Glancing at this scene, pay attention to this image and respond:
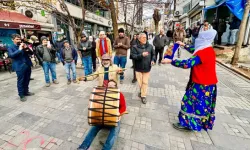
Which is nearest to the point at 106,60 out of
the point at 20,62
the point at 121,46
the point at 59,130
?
the point at 59,130

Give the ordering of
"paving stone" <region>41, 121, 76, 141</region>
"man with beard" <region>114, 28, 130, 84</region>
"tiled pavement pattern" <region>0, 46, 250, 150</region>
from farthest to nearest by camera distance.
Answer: "man with beard" <region>114, 28, 130, 84</region> → "paving stone" <region>41, 121, 76, 141</region> → "tiled pavement pattern" <region>0, 46, 250, 150</region>

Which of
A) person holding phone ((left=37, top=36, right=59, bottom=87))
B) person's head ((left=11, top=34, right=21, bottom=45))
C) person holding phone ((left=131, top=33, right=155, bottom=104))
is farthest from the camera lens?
person holding phone ((left=37, top=36, right=59, bottom=87))

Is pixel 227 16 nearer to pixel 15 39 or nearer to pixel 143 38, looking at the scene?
pixel 143 38

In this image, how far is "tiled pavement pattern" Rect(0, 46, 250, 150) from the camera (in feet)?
8.09

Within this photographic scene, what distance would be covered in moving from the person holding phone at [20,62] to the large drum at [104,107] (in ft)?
9.69

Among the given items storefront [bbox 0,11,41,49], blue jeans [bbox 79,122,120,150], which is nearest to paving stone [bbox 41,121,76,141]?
blue jeans [bbox 79,122,120,150]

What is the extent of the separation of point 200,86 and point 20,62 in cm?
458

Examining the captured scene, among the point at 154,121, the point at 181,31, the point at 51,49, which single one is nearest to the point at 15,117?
Result: the point at 51,49

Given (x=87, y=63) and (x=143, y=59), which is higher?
(x=143, y=59)

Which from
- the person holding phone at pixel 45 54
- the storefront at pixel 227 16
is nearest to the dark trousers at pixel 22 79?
the person holding phone at pixel 45 54

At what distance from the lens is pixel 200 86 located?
2379 millimetres

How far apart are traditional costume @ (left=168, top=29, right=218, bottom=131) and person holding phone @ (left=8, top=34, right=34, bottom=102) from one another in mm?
4012

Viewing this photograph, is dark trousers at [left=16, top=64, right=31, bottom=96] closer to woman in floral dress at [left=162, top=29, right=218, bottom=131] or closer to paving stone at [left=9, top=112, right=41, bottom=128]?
paving stone at [left=9, top=112, right=41, bottom=128]

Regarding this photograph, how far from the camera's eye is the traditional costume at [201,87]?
2.19 meters
